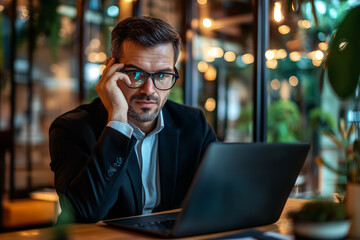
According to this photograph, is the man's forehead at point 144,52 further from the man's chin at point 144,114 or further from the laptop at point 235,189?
the laptop at point 235,189

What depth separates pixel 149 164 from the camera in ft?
6.39

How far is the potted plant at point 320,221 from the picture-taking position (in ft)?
3.08

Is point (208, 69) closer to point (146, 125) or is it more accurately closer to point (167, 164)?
point (146, 125)

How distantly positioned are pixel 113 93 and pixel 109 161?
368mm

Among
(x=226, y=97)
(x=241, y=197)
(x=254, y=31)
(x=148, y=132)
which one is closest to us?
(x=241, y=197)

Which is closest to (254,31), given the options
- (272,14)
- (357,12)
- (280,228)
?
(272,14)

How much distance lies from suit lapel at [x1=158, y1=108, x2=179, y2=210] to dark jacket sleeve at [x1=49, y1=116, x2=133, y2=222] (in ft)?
0.94

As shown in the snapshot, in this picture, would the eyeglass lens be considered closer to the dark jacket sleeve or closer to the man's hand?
the man's hand

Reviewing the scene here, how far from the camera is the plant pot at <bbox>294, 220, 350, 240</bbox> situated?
0.94 m

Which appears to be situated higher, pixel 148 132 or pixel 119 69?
pixel 119 69

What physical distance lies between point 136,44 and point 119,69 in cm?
14

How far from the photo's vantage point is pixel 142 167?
6.33 feet

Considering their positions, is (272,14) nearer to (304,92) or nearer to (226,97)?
(304,92)

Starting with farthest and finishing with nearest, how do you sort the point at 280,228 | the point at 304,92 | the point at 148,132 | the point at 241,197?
the point at 304,92 < the point at 148,132 < the point at 280,228 < the point at 241,197
